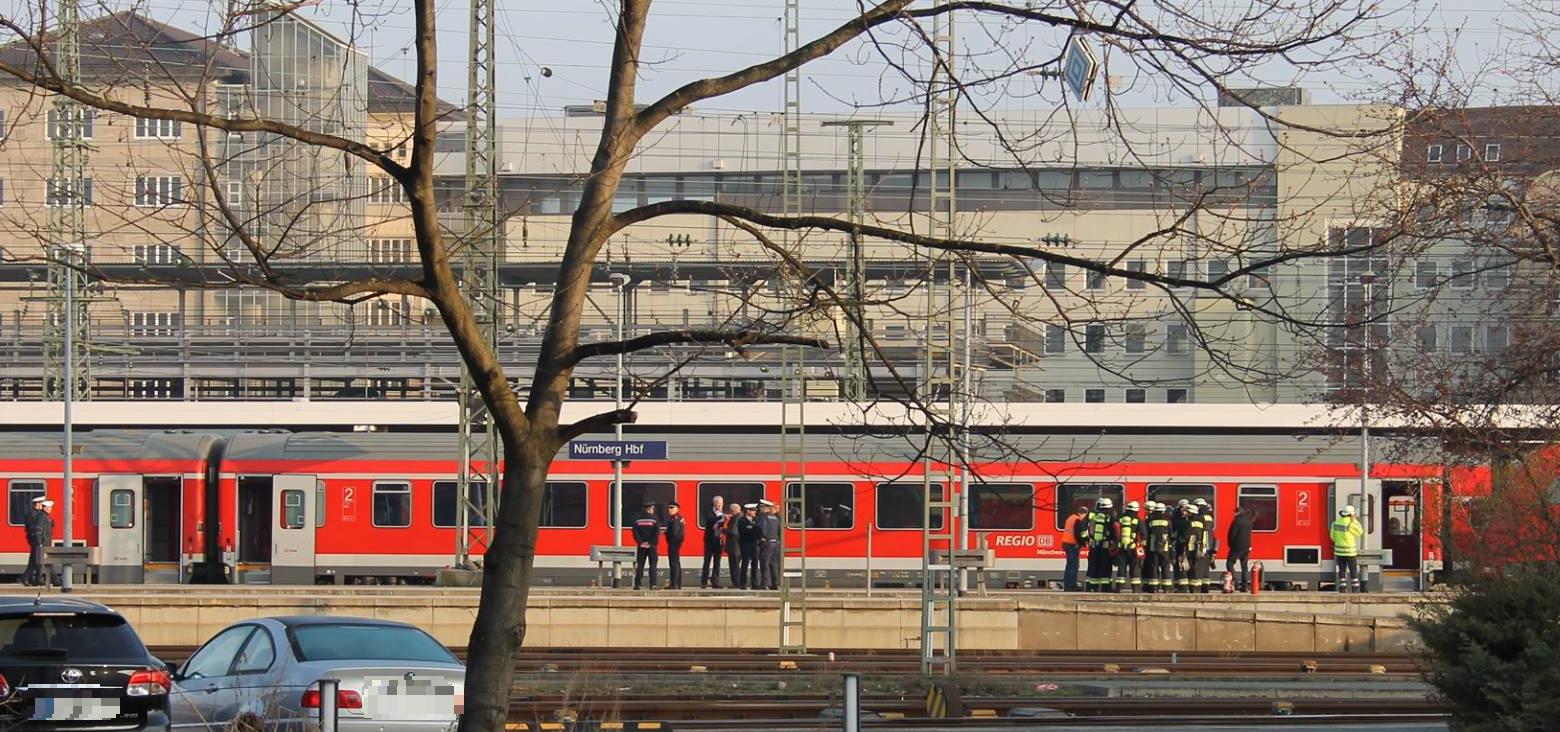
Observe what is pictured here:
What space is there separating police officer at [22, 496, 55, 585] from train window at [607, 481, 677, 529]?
33.5 feet

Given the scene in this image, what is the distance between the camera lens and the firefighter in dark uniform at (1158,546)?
31328 millimetres

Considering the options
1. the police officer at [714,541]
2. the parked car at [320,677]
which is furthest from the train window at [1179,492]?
the parked car at [320,677]

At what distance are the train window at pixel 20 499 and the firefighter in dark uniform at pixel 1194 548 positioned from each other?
2205 cm

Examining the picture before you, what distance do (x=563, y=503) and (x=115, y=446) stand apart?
8949 mm

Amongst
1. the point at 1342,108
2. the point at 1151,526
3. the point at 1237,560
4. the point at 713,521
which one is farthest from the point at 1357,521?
the point at 1342,108

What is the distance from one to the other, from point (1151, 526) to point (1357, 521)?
16.1ft

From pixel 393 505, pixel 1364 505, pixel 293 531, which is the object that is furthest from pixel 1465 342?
pixel 293 531

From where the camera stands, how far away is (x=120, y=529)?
35.7m

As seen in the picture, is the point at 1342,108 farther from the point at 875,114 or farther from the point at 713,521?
the point at 713,521

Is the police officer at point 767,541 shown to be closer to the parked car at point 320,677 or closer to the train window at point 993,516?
the train window at point 993,516

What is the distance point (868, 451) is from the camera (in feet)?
111

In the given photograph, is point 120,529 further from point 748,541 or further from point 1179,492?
point 1179,492

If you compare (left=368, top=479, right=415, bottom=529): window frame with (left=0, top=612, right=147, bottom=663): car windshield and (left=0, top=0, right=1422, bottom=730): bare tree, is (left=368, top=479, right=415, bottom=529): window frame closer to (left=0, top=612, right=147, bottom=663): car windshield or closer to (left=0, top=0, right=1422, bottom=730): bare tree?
(left=0, top=612, right=147, bottom=663): car windshield

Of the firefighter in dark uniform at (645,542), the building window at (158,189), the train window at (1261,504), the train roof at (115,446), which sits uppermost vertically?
the building window at (158,189)
